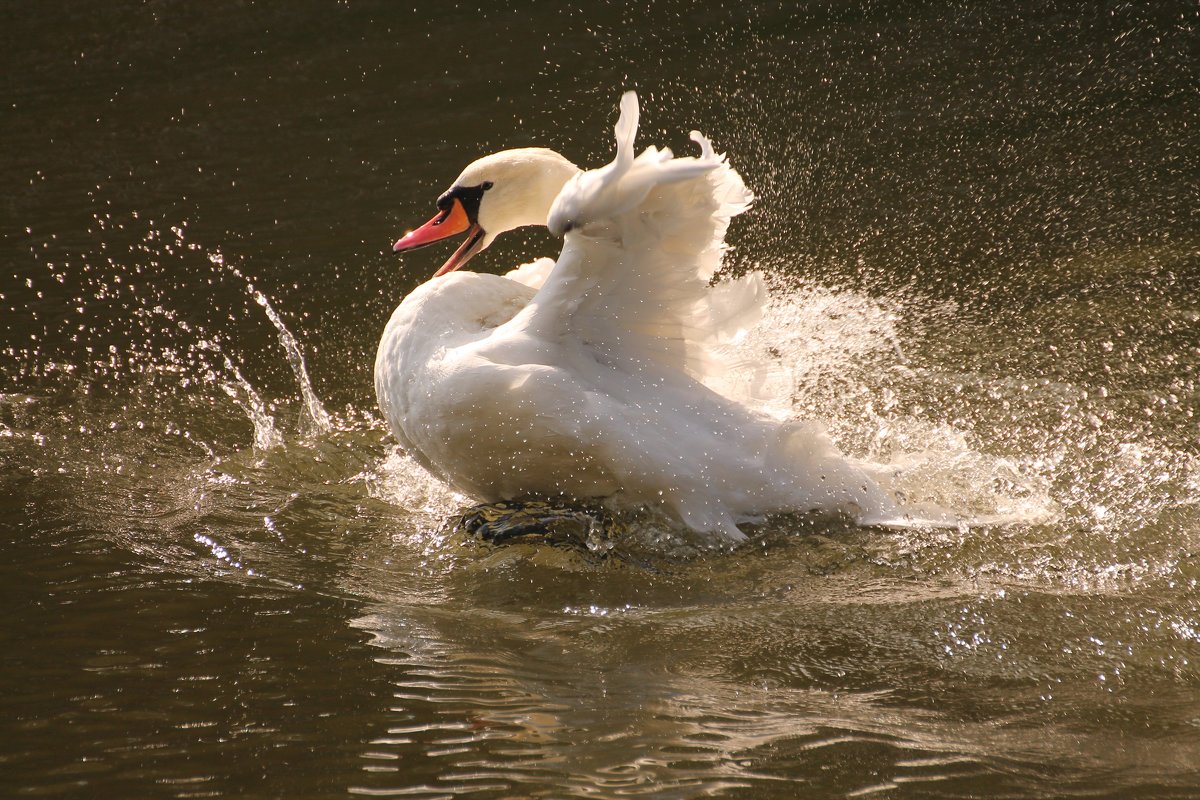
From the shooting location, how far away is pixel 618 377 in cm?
414

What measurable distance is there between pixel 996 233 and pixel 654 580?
162 inches

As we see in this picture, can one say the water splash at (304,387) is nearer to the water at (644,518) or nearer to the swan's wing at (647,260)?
the water at (644,518)

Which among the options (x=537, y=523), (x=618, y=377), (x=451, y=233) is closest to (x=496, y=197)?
(x=451, y=233)

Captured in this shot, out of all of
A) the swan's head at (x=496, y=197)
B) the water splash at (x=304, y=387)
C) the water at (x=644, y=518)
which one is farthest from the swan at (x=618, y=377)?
the water splash at (x=304, y=387)

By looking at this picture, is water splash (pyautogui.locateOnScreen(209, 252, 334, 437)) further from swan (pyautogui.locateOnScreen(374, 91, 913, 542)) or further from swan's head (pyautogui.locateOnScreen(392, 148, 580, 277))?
swan (pyautogui.locateOnScreen(374, 91, 913, 542))

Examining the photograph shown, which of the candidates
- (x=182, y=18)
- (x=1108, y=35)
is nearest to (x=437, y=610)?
(x=1108, y=35)

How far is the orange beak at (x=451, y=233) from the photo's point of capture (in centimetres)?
482

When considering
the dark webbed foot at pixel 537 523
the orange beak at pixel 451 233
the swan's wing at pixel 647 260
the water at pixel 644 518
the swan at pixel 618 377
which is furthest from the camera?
the orange beak at pixel 451 233

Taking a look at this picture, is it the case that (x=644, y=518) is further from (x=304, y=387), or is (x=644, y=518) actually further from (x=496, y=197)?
(x=304, y=387)

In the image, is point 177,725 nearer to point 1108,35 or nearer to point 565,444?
point 565,444

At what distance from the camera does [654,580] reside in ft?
12.6

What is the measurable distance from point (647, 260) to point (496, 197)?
3.40 ft

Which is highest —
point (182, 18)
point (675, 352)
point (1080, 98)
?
point (182, 18)

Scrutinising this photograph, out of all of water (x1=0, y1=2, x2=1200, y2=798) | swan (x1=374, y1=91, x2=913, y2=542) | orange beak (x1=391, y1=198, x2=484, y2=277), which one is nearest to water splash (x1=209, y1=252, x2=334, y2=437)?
water (x1=0, y1=2, x2=1200, y2=798)
